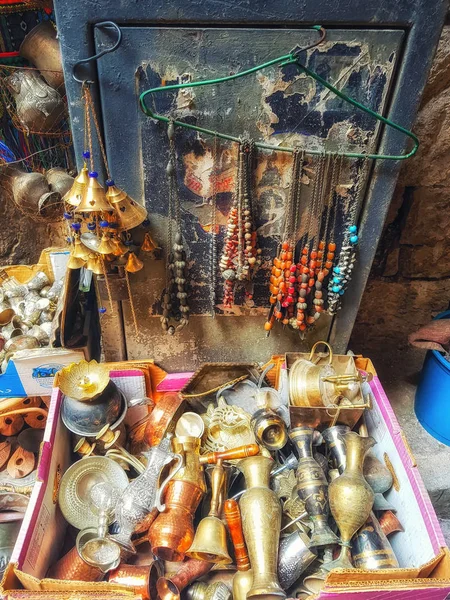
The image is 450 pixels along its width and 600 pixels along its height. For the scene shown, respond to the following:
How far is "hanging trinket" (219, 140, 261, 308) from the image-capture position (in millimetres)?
1700

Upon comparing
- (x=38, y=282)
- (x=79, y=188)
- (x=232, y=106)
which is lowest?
(x=38, y=282)

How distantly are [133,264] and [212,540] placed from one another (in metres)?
1.10

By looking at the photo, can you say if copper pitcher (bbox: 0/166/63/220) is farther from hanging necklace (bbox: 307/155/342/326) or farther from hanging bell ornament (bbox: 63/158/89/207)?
hanging necklace (bbox: 307/155/342/326)

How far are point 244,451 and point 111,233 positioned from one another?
1.05m

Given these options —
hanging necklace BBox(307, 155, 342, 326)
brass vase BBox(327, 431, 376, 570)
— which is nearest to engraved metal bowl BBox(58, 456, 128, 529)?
brass vase BBox(327, 431, 376, 570)

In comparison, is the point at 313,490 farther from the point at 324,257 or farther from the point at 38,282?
the point at 38,282

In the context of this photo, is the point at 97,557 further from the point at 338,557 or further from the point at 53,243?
the point at 53,243

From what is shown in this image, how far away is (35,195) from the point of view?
8.88ft

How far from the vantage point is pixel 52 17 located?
99.7 inches

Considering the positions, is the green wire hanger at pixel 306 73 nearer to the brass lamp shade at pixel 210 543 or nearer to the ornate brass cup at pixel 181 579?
the brass lamp shade at pixel 210 543

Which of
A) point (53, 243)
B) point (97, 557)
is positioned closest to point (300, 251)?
point (97, 557)

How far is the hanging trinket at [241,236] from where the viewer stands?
170cm

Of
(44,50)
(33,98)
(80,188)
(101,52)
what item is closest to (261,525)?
(80,188)

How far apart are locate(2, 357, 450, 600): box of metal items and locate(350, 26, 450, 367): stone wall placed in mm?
1002
